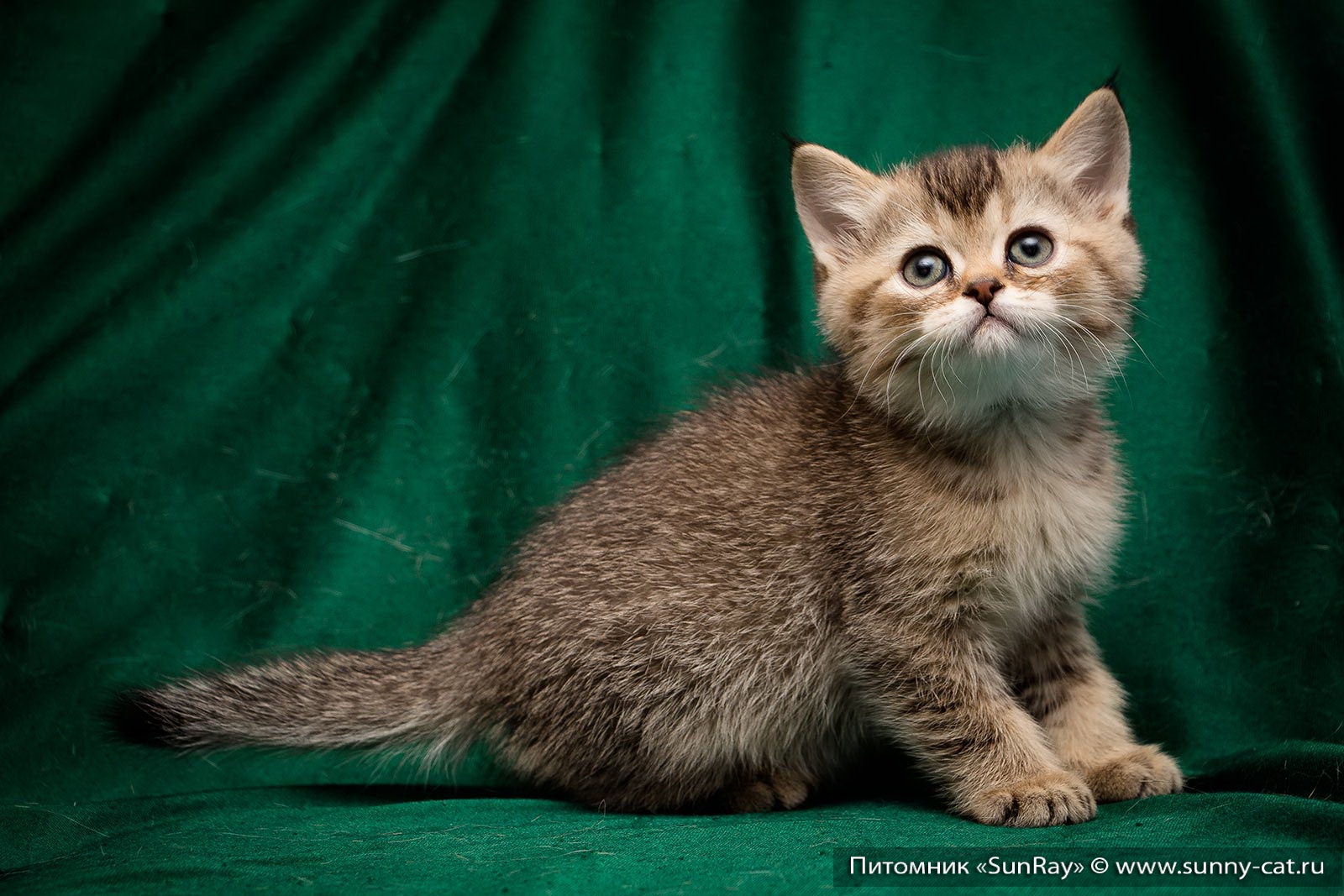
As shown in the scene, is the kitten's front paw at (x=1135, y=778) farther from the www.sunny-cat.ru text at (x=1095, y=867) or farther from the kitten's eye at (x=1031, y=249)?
the kitten's eye at (x=1031, y=249)

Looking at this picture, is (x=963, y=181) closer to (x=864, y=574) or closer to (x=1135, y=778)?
(x=864, y=574)

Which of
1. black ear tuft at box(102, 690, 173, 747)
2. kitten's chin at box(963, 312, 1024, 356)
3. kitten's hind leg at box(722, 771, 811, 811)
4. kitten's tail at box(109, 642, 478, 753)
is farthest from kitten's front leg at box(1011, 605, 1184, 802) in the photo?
black ear tuft at box(102, 690, 173, 747)

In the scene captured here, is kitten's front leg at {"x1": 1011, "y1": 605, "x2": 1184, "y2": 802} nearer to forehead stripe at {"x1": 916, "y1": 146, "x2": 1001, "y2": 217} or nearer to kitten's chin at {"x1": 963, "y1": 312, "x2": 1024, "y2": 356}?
kitten's chin at {"x1": 963, "y1": 312, "x2": 1024, "y2": 356}

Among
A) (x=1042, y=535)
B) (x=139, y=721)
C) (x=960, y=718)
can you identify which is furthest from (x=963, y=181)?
(x=139, y=721)

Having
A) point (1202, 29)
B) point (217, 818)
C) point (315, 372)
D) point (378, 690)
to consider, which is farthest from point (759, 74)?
point (217, 818)

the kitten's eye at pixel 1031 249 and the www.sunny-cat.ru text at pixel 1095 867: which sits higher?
the kitten's eye at pixel 1031 249

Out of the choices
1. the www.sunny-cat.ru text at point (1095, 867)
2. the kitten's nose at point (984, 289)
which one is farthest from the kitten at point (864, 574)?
the www.sunny-cat.ru text at point (1095, 867)
